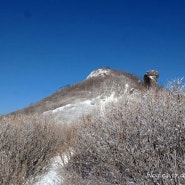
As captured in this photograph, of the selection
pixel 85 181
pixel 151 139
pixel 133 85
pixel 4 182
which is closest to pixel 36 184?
pixel 85 181

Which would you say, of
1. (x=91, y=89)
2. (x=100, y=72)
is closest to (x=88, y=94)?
(x=91, y=89)

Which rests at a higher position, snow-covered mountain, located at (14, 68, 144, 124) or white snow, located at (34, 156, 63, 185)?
snow-covered mountain, located at (14, 68, 144, 124)

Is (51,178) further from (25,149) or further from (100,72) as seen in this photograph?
(100,72)

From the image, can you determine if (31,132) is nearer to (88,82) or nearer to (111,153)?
(111,153)

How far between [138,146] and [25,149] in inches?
182

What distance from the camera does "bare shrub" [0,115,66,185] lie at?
7637 millimetres

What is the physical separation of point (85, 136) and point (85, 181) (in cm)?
254

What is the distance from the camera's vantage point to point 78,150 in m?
11.9

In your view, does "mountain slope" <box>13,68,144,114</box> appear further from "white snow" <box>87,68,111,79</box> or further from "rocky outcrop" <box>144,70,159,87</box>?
"rocky outcrop" <box>144,70,159,87</box>

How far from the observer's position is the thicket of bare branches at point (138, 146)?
22.8 ft

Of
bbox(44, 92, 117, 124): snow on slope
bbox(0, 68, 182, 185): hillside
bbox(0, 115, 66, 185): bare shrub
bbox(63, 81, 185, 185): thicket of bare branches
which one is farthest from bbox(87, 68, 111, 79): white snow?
bbox(63, 81, 185, 185): thicket of bare branches

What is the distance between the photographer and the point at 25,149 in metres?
11.3

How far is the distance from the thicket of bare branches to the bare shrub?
3.83 feet

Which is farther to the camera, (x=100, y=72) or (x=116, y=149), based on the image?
(x=100, y=72)
